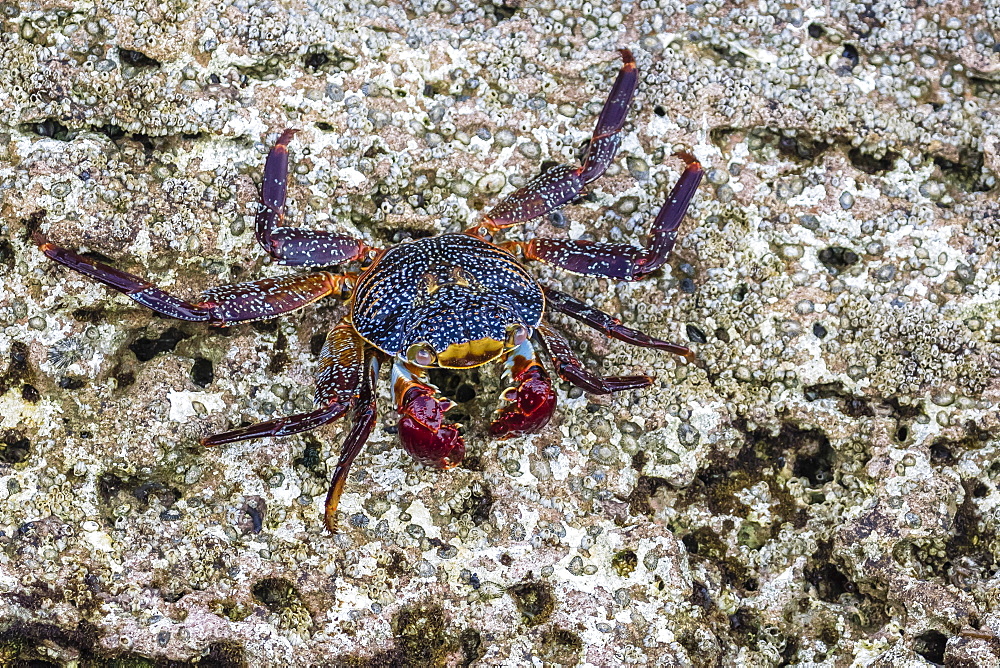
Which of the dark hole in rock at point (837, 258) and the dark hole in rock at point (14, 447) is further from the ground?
the dark hole in rock at point (837, 258)

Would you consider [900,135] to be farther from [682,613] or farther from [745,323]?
[682,613]

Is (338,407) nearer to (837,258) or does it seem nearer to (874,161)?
(837,258)

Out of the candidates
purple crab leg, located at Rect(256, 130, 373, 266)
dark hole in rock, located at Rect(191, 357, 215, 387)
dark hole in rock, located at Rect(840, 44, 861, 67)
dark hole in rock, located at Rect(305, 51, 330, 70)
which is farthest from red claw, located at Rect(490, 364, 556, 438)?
dark hole in rock, located at Rect(840, 44, 861, 67)

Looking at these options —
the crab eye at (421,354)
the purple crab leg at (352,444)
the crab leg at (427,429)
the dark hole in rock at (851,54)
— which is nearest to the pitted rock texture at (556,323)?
the dark hole in rock at (851,54)

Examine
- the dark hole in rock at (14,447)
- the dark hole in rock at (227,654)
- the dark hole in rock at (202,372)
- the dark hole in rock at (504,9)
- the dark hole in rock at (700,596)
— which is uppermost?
the dark hole in rock at (504,9)

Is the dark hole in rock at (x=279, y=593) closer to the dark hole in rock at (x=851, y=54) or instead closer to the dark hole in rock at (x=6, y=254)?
Result: the dark hole in rock at (x=6, y=254)

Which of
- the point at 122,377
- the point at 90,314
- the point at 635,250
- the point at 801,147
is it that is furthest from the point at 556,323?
the point at 90,314
